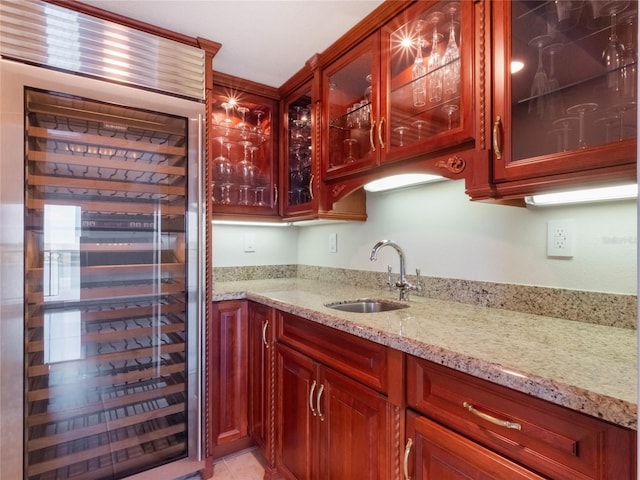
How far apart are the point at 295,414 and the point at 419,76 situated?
4.92 ft

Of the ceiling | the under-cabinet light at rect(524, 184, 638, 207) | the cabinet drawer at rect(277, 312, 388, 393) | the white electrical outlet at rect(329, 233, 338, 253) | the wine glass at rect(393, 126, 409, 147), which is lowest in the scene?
the cabinet drawer at rect(277, 312, 388, 393)

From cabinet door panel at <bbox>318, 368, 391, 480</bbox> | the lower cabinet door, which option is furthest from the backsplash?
cabinet door panel at <bbox>318, 368, 391, 480</bbox>

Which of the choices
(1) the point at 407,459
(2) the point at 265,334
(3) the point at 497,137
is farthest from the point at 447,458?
(2) the point at 265,334

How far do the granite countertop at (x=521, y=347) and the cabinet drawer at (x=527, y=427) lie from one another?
1.6 inches

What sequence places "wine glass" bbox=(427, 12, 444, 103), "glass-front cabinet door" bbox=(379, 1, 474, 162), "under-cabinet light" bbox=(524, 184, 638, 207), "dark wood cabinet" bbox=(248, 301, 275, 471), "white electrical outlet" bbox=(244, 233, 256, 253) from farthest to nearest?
"white electrical outlet" bbox=(244, 233, 256, 253) → "dark wood cabinet" bbox=(248, 301, 275, 471) → "wine glass" bbox=(427, 12, 444, 103) → "glass-front cabinet door" bbox=(379, 1, 474, 162) → "under-cabinet light" bbox=(524, 184, 638, 207)

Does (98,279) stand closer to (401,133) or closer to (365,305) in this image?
(365,305)

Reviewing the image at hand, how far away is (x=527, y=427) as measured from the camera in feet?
2.20

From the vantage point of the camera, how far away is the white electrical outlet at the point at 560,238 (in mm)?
1117

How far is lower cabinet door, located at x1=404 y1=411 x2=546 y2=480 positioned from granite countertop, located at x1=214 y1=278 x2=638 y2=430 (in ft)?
0.58

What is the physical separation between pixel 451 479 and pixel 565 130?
97 centimetres

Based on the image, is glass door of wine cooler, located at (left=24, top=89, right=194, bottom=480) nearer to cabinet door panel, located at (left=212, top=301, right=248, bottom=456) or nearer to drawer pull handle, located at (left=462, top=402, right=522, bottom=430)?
cabinet door panel, located at (left=212, top=301, right=248, bottom=456)

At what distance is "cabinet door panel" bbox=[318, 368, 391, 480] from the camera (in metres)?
1.00

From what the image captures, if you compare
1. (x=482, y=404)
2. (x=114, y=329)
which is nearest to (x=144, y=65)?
(x=114, y=329)

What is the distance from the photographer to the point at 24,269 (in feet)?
4.15
